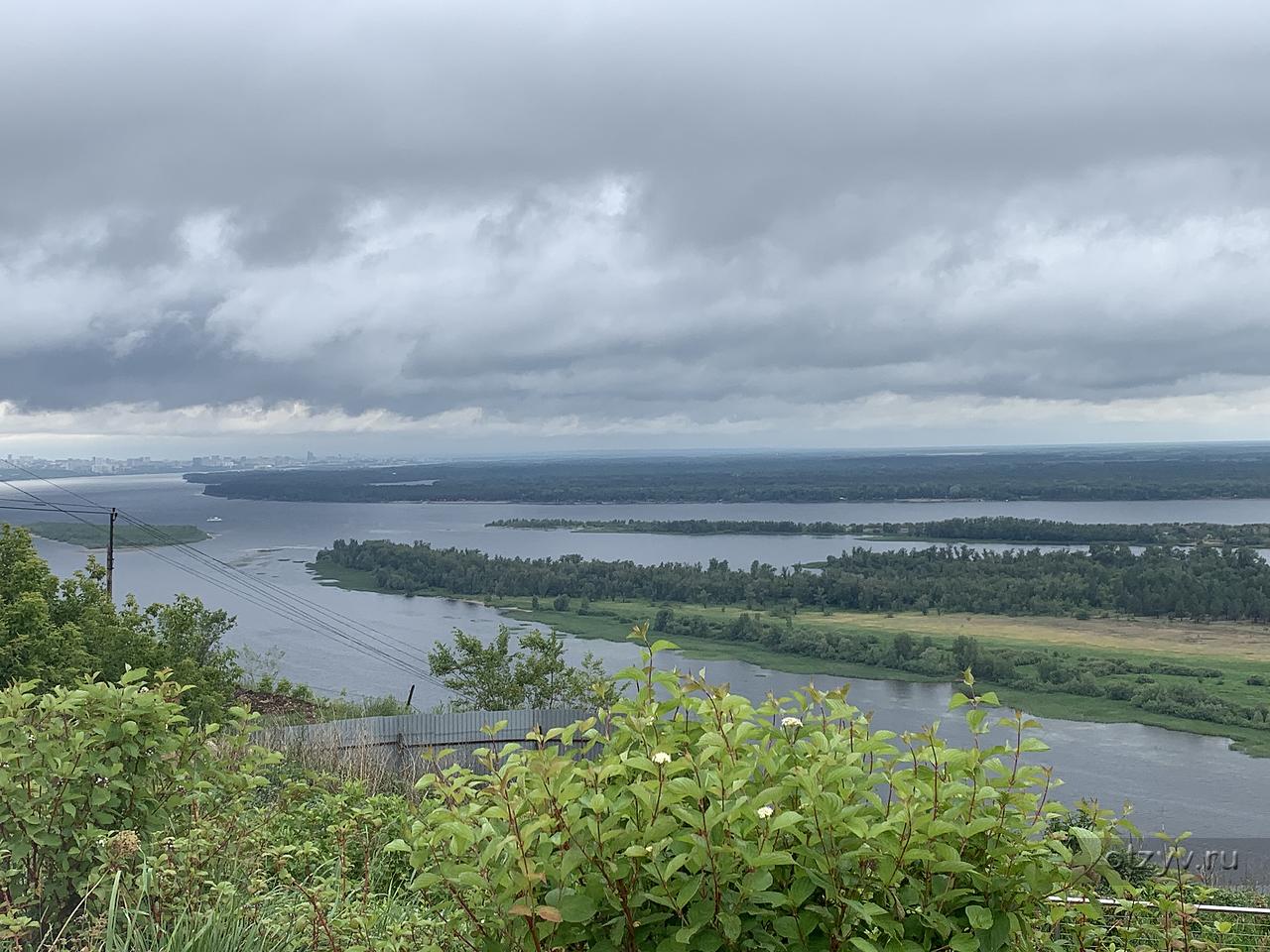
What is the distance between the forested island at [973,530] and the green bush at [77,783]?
9570cm

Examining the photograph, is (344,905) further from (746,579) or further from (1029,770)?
(746,579)

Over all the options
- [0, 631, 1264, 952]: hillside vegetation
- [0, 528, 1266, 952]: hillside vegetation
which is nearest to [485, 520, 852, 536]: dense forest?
[0, 528, 1266, 952]: hillside vegetation

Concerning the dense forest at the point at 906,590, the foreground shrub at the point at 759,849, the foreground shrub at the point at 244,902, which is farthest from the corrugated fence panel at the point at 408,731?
the dense forest at the point at 906,590

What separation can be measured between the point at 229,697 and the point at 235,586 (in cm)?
4565

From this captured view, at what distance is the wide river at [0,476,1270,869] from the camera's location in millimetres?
29922

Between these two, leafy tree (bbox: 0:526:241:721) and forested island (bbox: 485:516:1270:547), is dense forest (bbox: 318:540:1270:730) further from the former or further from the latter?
leafy tree (bbox: 0:526:241:721)

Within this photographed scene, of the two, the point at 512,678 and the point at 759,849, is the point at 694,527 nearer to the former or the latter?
the point at 512,678

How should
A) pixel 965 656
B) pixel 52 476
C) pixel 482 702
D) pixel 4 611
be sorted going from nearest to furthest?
1. pixel 4 611
2. pixel 482 702
3. pixel 965 656
4. pixel 52 476

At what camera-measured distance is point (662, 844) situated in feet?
5.45

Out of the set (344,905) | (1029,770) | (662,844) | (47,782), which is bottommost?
(344,905)

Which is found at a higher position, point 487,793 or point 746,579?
point 487,793

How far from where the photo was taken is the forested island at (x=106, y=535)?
62.3 metres

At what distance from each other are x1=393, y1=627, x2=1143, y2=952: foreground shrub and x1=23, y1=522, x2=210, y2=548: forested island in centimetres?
5357

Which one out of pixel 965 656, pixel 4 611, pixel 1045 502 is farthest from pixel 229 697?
pixel 1045 502
